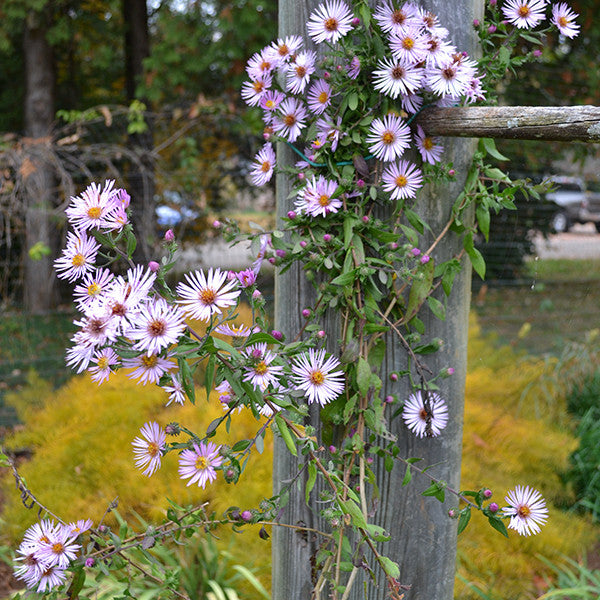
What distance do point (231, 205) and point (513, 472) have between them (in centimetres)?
333

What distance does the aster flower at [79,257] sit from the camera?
903 mm

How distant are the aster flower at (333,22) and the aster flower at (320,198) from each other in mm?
223

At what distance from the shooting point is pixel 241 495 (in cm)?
217

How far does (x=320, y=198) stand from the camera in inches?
42.1

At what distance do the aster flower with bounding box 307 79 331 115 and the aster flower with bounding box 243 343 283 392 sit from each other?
0.44m

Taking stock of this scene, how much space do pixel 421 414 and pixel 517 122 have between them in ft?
1.69

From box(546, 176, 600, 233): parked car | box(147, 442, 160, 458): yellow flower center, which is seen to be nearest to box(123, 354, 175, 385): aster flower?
box(147, 442, 160, 458): yellow flower center

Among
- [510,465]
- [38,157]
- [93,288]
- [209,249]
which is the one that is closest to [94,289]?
[93,288]

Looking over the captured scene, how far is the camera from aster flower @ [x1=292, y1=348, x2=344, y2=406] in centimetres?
101

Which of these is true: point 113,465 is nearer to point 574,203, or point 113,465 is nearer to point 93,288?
point 93,288

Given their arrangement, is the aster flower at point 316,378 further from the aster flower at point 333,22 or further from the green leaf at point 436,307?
the aster flower at point 333,22

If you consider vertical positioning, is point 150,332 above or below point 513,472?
above

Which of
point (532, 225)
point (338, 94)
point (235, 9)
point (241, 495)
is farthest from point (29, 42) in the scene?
point (338, 94)

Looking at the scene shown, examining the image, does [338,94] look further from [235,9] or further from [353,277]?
[235,9]
